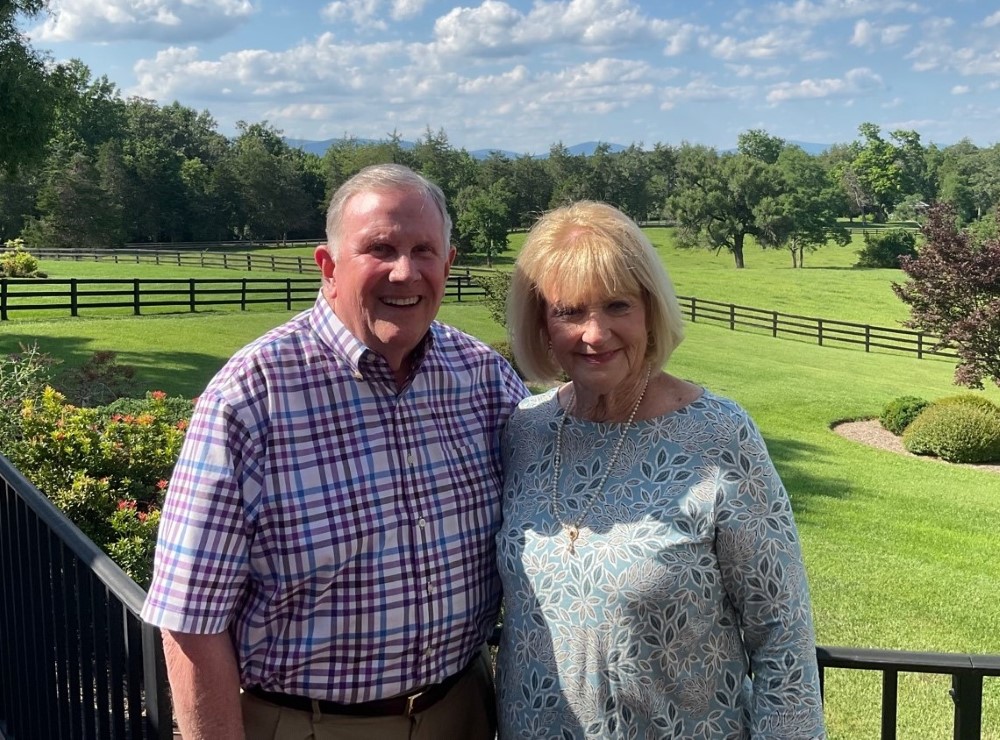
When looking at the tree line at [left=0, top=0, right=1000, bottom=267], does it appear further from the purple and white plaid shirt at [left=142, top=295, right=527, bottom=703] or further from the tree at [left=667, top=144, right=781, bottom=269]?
the purple and white plaid shirt at [left=142, top=295, right=527, bottom=703]

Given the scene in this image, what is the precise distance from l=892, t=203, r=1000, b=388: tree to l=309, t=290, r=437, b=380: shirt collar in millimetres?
19749

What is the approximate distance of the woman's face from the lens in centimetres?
209

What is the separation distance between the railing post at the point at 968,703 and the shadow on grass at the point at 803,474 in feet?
32.4

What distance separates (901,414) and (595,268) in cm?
1878

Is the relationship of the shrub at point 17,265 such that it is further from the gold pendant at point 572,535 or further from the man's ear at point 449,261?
the gold pendant at point 572,535

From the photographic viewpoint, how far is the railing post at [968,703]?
2199mm

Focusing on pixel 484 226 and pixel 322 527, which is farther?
pixel 484 226

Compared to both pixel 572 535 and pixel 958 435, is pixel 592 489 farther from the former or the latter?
pixel 958 435

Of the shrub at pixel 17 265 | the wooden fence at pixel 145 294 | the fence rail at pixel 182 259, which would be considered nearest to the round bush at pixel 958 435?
the wooden fence at pixel 145 294

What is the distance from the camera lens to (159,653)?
82.4 inches

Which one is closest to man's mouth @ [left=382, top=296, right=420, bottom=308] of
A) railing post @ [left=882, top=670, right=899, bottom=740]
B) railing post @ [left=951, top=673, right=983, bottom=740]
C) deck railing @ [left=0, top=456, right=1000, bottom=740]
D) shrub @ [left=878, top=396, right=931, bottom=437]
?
deck railing @ [left=0, top=456, right=1000, bottom=740]

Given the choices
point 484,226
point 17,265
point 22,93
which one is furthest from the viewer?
point 484,226

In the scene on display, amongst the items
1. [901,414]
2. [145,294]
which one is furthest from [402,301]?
[145,294]

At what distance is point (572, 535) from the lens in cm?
205
